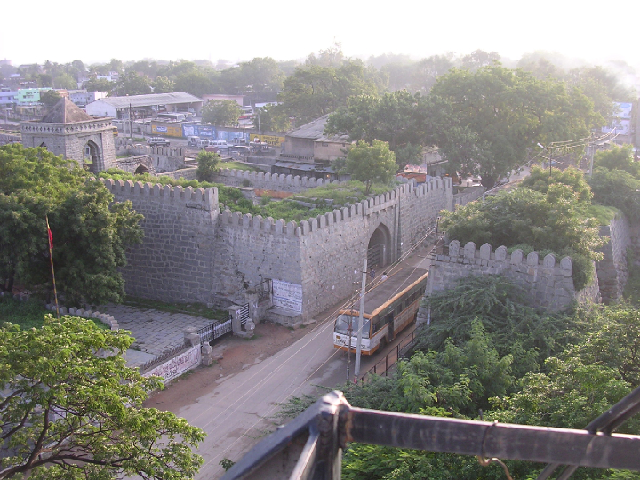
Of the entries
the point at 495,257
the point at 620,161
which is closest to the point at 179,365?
the point at 495,257

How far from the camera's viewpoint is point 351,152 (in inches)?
1054

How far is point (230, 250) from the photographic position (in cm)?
2198

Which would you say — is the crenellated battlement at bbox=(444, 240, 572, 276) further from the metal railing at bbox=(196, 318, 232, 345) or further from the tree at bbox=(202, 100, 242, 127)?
the tree at bbox=(202, 100, 242, 127)

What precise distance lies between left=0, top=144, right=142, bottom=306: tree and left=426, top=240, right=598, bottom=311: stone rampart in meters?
10.4

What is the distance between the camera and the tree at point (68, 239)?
61.0 ft

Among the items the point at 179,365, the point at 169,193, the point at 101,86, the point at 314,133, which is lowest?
the point at 179,365

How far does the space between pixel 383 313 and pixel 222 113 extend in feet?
168

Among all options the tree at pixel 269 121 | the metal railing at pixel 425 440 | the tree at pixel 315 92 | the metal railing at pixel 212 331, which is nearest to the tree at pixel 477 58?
the tree at pixel 269 121

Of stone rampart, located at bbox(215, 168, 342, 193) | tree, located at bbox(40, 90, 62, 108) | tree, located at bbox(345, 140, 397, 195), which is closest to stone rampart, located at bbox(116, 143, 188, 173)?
stone rampart, located at bbox(215, 168, 342, 193)

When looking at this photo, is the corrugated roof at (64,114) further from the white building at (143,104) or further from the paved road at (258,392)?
the white building at (143,104)

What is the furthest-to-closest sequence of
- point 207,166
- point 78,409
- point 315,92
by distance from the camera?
point 315,92 < point 207,166 < point 78,409

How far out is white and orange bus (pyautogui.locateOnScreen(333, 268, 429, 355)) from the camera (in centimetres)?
1842

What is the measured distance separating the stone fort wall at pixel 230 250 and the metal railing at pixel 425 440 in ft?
57.4

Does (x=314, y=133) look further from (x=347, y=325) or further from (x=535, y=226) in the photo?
(x=535, y=226)
